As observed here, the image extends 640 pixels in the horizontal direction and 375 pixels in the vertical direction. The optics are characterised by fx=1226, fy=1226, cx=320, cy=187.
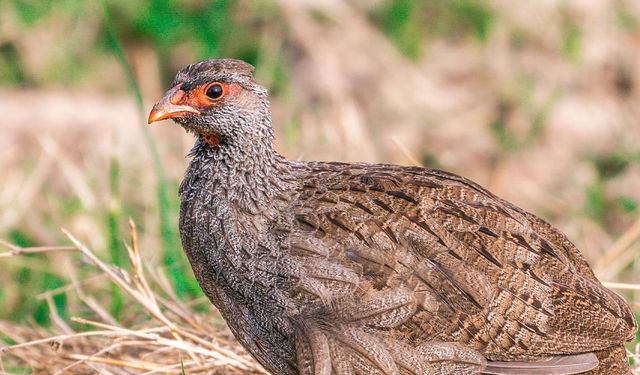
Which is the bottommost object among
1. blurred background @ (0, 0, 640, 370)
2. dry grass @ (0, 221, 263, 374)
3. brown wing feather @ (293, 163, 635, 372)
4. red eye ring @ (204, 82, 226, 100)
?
dry grass @ (0, 221, 263, 374)

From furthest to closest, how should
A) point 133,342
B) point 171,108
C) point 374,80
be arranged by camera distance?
point 374,80 < point 133,342 < point 171,108

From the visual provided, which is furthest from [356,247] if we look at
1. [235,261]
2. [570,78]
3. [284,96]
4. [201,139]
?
[570,78]

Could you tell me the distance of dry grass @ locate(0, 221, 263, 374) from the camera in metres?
4.76

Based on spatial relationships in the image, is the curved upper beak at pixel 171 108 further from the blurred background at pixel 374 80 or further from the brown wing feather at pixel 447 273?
the blurred background at pixel 374 80

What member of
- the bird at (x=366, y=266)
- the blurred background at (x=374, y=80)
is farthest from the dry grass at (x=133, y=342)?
the blurred background at (x=374, y=80)

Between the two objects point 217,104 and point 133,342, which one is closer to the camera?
point 217,104

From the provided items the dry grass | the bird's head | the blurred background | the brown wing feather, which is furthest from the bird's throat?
the blurred background

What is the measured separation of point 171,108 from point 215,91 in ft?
0.55

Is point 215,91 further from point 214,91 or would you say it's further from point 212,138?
point 212,138

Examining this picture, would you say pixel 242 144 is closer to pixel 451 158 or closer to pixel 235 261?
pixel 235 261

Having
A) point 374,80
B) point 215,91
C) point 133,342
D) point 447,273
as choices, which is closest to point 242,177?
point 215,91

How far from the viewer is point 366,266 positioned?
4.10 m

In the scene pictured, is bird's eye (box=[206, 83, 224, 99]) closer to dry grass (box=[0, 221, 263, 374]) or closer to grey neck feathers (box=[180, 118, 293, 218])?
grey neck feathers (box=[180, 118, 293, 218])

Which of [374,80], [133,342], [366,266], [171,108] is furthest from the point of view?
[374,80]
